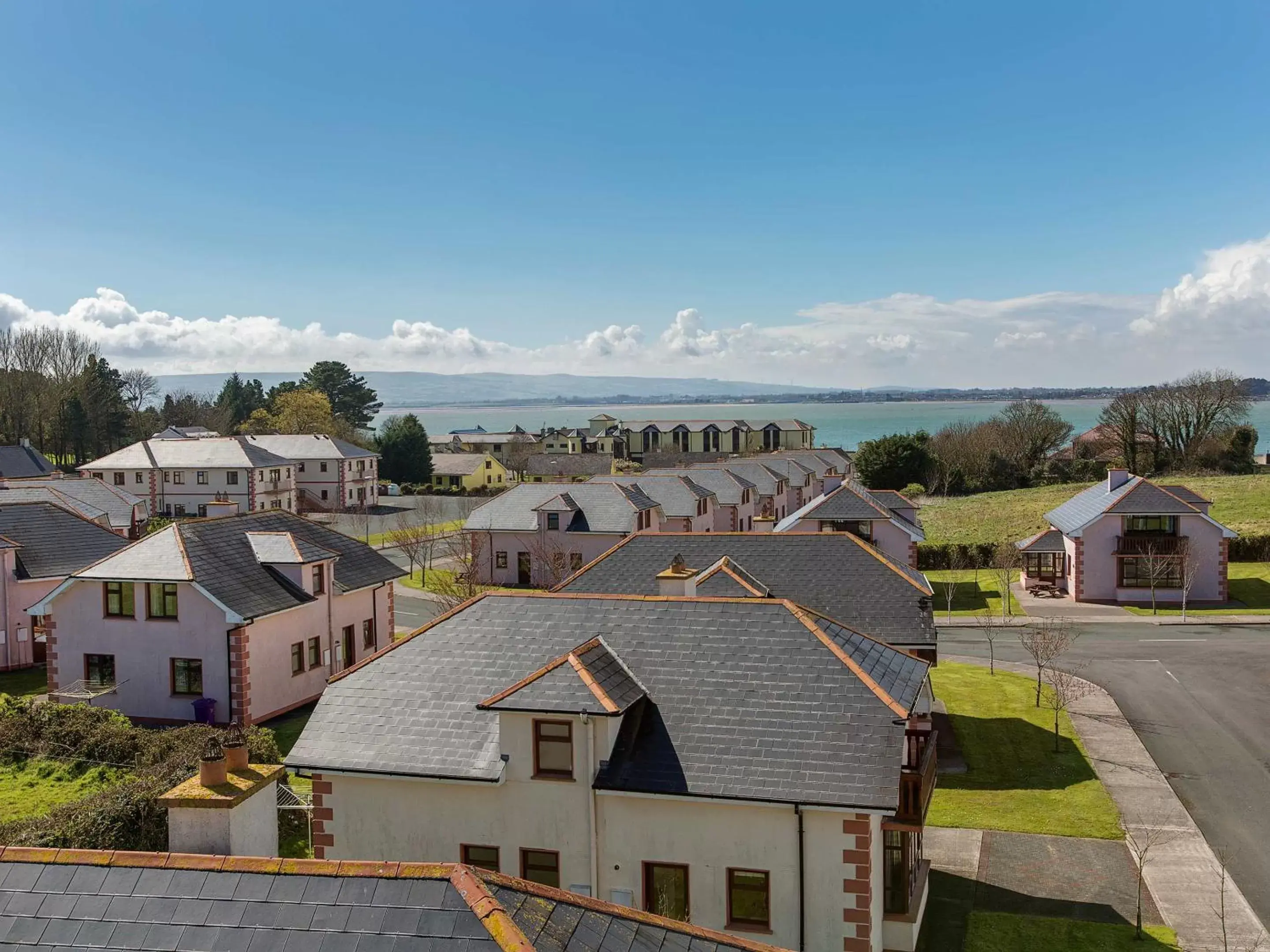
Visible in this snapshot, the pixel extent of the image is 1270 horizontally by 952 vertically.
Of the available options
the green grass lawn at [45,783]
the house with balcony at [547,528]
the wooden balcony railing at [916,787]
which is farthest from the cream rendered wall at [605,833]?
the house with balcony at [547,528]

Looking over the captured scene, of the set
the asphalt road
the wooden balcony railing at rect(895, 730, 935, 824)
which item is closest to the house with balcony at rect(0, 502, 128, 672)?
the wooden balcony railing at rect(895, 730, 935, 824)

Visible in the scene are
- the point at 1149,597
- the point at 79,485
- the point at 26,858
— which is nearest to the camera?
the point at 26,858

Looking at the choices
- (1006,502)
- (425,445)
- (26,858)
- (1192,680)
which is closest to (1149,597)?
(1192,680)

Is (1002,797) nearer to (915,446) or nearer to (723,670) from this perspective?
(723,670)

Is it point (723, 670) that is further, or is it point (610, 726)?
point (723, 670)

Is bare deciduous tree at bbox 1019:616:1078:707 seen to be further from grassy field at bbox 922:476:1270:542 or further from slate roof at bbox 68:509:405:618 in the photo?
slate roof at bbox 68:509:405:618

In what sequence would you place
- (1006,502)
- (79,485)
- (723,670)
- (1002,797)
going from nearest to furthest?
(723,670), (1002,797), (79,485), (1006,502)

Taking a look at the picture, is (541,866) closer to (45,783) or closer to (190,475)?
(45,783)
